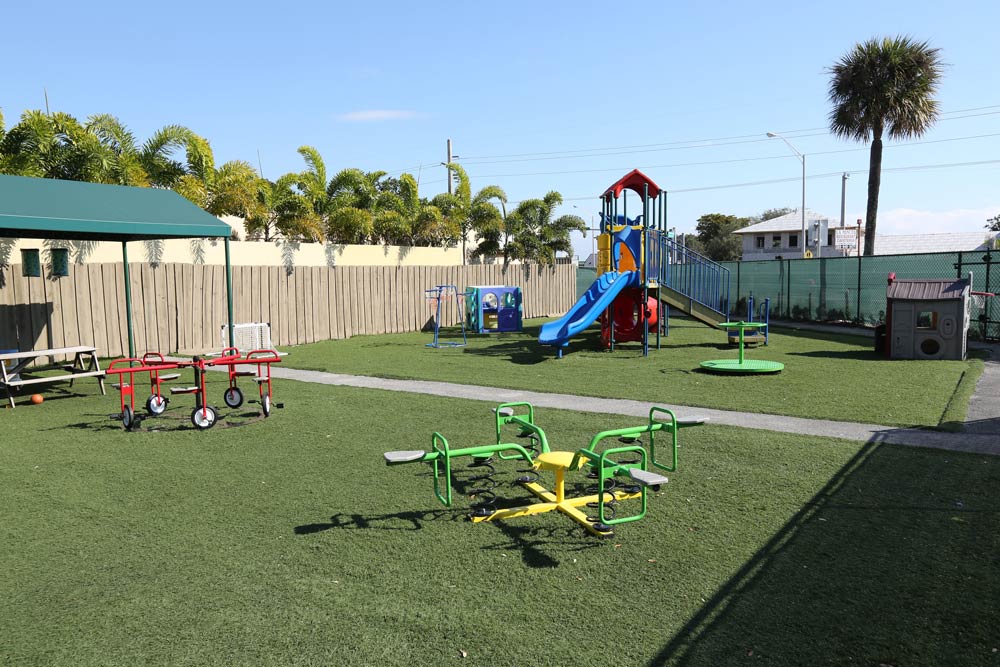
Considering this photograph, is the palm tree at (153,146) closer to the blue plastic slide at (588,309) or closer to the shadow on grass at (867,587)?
the blue plastic slide at (588,309)

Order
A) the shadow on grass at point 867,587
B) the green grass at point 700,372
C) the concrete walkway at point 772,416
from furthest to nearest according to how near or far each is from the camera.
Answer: the green grass at point 700,372 → the concrete walkway at point 772,416 → the shadow on grass at point 867,587

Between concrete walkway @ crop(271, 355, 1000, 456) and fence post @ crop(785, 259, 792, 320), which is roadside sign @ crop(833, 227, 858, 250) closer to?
fence post @ crop(785, 259, 792, 320)

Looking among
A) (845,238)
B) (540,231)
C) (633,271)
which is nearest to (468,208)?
(540,231)

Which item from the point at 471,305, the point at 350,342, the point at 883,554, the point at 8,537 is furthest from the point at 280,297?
the point at 883,554

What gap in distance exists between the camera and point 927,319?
564 inches

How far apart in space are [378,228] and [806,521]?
27145 millimetres

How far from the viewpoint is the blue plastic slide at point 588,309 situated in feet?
50.8

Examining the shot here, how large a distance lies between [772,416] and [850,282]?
53.0 ft

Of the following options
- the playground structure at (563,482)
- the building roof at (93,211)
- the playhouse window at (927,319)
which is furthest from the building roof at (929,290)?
the building roof at (93,211)

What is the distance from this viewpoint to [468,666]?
3432mm

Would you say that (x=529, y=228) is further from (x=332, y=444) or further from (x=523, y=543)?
(x=523, y=543)

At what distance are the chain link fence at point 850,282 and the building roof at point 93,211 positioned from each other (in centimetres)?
1726

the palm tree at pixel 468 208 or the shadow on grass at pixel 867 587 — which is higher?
the palm tree at pixel 468 208

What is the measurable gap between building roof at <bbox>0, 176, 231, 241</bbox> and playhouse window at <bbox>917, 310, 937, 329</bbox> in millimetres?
13108
